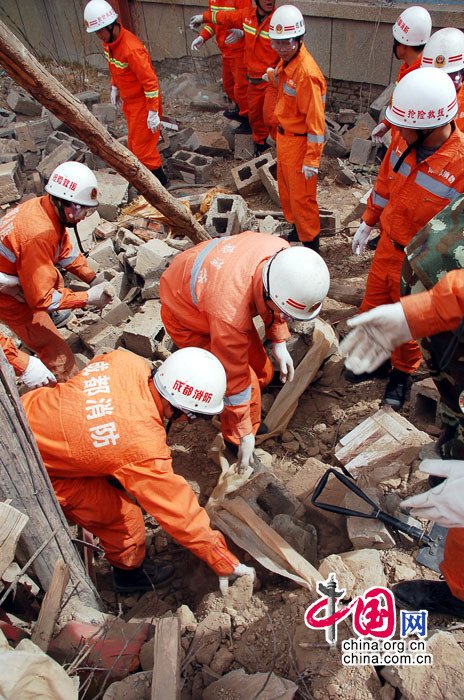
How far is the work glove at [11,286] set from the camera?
443 centimetres

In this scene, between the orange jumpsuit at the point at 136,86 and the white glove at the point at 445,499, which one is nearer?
the white glove at the point at 445,499

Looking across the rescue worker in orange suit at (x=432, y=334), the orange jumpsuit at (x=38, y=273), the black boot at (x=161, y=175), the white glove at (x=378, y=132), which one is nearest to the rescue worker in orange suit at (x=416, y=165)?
the rescue worker in orange suit at (x=432, y=334)

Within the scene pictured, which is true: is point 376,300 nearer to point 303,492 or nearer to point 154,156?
point 303,492

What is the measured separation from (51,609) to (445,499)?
1.90 metres

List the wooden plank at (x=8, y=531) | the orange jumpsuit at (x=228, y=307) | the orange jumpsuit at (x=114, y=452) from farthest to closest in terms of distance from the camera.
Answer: the orange jumpsuit at (x=228, y=307)
the orange jumpsuit at (x=114, y=452)
the wooden plank at (x=8, y=531)

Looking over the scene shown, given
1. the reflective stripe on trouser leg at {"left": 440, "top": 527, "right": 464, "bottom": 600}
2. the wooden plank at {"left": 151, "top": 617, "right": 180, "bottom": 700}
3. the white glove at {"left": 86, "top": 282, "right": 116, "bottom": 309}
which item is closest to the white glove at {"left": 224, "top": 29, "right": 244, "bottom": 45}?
the white glove at {"left": 86, "top": 282, "right": 116, "bottom": 309}

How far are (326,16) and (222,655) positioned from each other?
943 centimetres

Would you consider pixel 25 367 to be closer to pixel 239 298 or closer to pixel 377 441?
pixel 239 298

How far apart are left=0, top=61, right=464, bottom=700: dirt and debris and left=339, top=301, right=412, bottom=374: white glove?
1219 mm

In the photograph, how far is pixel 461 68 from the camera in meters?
5.05

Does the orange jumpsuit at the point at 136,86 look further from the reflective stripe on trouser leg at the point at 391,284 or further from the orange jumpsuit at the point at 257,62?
the reflective stripe on trouser leg at the point at 391,284

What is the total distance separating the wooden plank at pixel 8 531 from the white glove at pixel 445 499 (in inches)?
71.8

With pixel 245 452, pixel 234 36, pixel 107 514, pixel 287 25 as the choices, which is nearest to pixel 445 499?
pixel 245 452

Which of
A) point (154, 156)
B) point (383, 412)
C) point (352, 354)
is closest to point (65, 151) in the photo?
point (154, 156)
